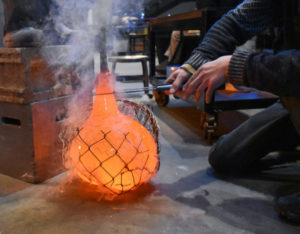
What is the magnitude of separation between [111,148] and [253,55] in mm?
563

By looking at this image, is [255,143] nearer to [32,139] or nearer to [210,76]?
[210,76]

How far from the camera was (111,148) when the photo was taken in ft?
3.60

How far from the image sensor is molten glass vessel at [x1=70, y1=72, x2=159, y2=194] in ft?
3.62

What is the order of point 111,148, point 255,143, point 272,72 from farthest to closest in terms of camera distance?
point 255,143
point 111,148
point 272,72

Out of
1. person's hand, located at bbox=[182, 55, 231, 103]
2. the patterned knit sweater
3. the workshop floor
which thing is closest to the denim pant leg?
the workshop floor

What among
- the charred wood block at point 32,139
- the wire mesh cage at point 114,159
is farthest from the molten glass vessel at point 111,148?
the charred wood block at point 32,139

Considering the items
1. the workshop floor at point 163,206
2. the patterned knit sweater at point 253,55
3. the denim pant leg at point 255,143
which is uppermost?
the patterned knit sweater at point 253,55

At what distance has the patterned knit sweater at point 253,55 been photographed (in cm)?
96

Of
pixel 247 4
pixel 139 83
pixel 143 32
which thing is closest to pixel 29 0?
pixel 247 4

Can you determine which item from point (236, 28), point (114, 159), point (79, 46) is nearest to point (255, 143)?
point (236, 28)

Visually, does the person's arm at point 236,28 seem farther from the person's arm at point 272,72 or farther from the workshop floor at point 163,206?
the workshop floor at point 163,206

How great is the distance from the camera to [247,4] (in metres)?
1.37

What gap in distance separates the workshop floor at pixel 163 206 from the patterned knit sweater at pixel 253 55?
437mm

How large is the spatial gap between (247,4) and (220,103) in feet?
1.88
